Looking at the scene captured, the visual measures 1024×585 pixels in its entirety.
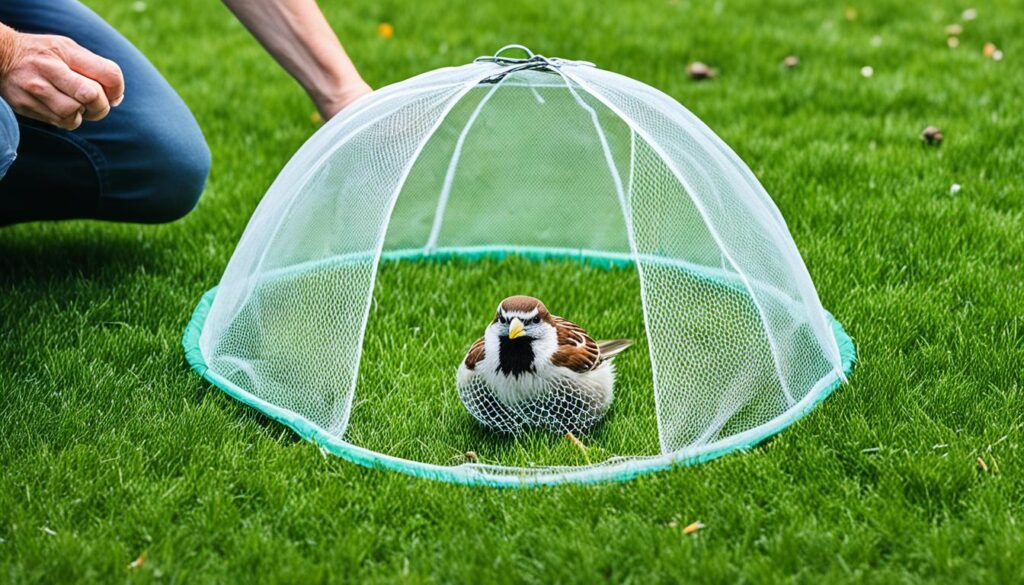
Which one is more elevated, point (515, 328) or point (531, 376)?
point (515, 328)

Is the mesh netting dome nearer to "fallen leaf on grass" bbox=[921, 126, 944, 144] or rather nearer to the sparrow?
the sparrow

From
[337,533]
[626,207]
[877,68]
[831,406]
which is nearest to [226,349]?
[337,533]

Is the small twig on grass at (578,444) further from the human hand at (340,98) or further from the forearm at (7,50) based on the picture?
the forearm at (7,50)

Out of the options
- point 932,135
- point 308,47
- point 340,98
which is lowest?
point 932,135

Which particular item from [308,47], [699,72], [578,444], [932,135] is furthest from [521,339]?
[699,72]

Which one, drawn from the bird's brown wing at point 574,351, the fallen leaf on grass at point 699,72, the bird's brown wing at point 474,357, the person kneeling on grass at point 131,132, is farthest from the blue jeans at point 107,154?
the fallen leaf on grass at point 699,72

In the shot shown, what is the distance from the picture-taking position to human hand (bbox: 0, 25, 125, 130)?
2641 mm

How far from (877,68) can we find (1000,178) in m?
1.25

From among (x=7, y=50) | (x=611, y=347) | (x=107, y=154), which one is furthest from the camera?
(x=107, y=154)

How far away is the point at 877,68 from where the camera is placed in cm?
525

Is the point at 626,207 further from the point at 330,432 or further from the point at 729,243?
the point at 330,432

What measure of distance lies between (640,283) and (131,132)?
63.1 inches

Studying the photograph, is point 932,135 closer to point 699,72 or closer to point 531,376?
point 699,72

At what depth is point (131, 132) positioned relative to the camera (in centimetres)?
356
